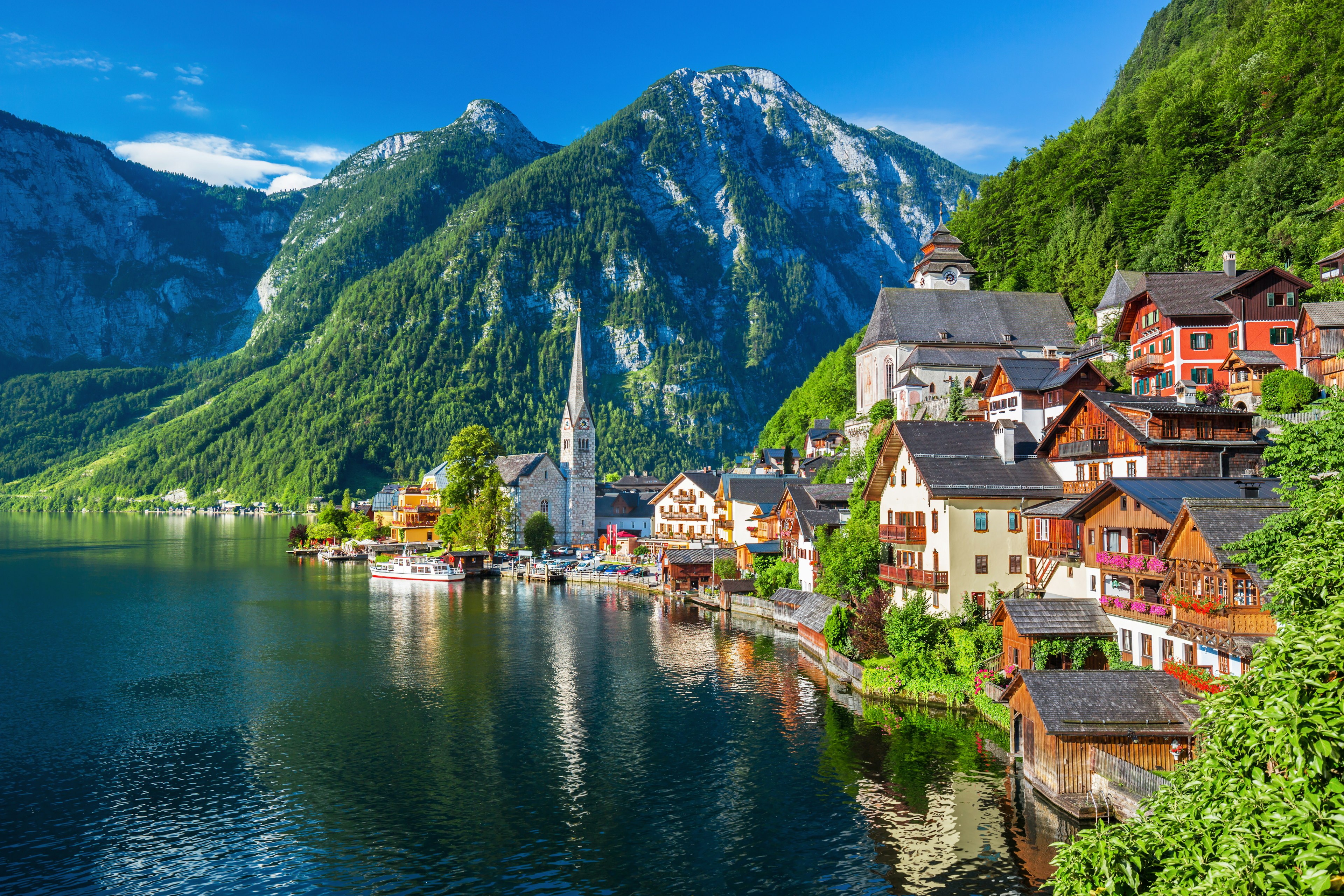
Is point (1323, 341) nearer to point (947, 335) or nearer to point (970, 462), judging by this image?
point (970, 462)

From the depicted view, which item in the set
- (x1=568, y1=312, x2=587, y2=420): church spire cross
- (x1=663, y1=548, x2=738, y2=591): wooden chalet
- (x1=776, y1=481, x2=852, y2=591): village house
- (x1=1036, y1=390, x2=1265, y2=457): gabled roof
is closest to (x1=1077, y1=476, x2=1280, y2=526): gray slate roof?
(x1=1036, y1=390, x2=1265, y2=457): gabled roof

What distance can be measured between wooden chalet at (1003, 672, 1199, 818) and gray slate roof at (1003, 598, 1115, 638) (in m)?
5.31

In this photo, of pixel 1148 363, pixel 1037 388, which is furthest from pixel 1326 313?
pixel 1037 388

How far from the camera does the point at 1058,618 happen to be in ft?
123

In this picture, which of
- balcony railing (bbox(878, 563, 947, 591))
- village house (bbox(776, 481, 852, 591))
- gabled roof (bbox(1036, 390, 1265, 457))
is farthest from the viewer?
village house (bbox(776, 481, 852, 591))

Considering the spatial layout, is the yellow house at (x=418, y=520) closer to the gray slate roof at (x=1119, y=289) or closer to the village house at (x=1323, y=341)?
the gray slate roof at (x=1119, y=289)

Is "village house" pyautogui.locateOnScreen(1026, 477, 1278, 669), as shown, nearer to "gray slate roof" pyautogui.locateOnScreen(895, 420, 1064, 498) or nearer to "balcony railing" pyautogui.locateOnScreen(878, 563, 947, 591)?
"gray slate roof" pyautogui.locateOnScreen(895, 420, 1064, 498)

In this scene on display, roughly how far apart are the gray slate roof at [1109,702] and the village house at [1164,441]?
12.1 meters

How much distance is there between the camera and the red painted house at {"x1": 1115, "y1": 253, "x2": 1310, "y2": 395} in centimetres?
5572

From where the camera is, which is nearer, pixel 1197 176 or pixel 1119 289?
pixel 1119 289

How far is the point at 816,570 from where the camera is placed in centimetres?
6956

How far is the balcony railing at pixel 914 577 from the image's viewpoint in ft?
152

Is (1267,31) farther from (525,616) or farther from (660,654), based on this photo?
(525,616)

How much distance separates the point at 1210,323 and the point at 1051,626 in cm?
3265
